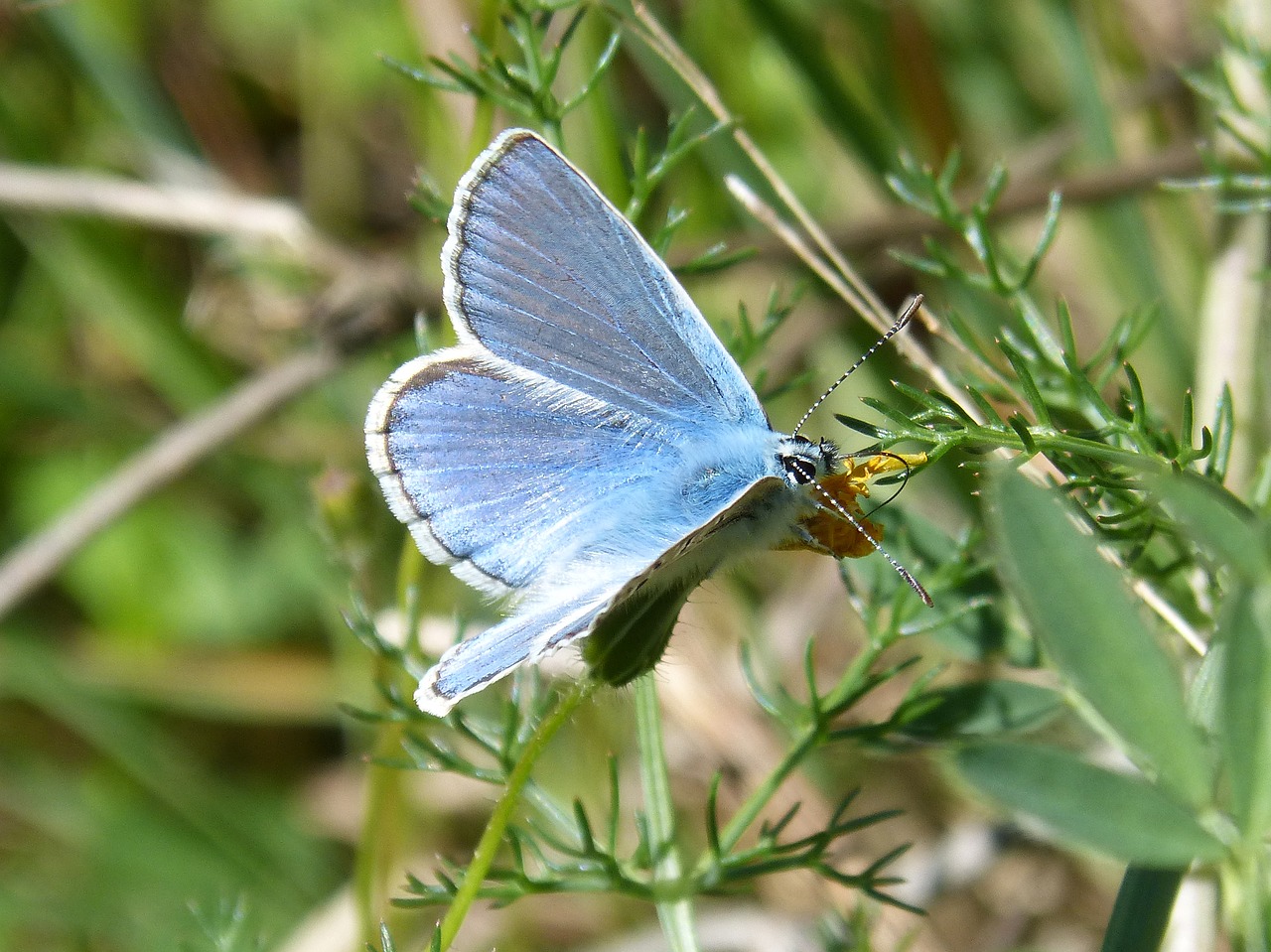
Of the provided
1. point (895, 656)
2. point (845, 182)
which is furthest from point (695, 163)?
point (895, 656)

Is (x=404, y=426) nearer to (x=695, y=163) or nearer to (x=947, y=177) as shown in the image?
(x=947, y=177)

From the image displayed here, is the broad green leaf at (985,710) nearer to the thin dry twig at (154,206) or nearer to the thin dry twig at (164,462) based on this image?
the thin dry twig at (164,462)

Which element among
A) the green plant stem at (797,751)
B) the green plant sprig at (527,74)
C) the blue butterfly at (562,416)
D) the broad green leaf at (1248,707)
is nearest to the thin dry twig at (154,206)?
the green plant sprig at (527,74)

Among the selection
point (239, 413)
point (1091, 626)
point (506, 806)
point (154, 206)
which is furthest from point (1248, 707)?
point (154, 206)

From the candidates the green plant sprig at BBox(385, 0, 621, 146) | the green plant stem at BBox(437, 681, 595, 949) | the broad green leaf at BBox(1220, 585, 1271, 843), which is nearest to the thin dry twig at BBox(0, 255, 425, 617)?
the green plant sprig at BBox(385, 0, 621, 146)

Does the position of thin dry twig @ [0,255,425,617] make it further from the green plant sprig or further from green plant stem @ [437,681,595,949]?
green plant stem @ [437,681,595,949]

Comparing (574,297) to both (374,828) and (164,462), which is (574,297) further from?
(164,462)
